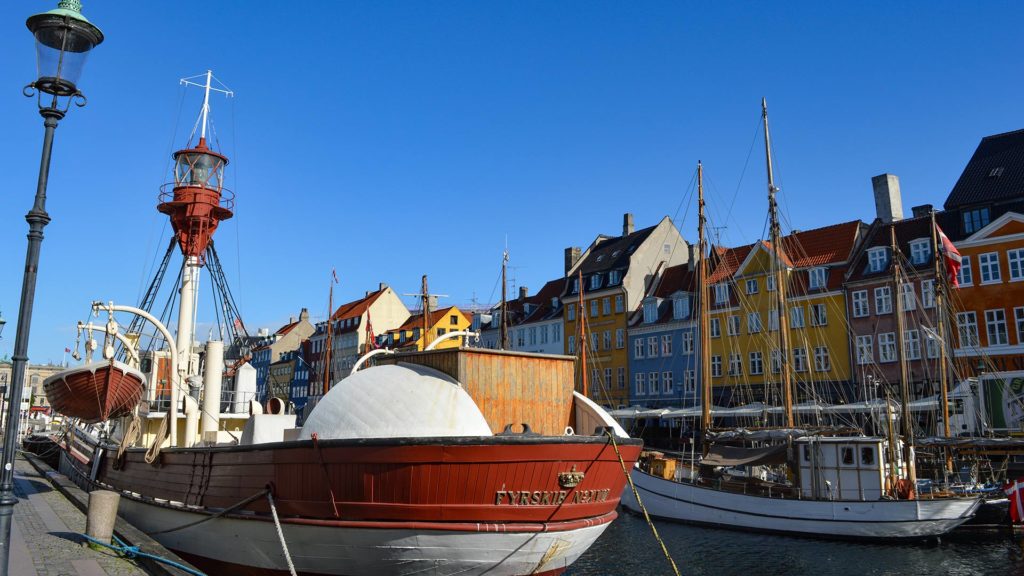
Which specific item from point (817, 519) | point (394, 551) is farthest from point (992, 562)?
point (394, 551)

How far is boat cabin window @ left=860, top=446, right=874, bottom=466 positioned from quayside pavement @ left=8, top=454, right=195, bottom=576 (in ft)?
77.1

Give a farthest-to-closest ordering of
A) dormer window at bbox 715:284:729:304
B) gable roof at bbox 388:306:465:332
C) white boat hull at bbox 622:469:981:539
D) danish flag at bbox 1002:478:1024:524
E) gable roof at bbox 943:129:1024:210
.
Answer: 1. gable roof at bbox 388:306:465:332
2. dormer window at bbox 715:284:729:304
3. gable roof at bbox 943:129:1024:210
4. danish flag at bbox 1002:478:1024:524
5. white boat hull at bbox 622:469:981:539

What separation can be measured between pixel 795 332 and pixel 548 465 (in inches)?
1538

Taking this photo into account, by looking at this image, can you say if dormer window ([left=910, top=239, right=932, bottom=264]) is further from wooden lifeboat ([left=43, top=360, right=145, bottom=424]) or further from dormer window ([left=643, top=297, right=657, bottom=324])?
wooden lifeboat ([left=43, top=360, right=145, bottom=424])

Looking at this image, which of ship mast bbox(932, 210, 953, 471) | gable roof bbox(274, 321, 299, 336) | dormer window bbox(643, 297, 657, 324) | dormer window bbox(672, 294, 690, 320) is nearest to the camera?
ship mast bbox(932, 210, 953, 471)

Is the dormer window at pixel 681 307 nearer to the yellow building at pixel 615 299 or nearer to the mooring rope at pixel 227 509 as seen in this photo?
the yellow building at pixel 615 299

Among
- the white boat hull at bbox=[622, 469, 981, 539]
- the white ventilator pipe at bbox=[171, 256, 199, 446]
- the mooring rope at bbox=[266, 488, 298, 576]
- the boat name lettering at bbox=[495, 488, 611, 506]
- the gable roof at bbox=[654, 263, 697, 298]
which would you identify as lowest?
the white boat hull at bbox=[622, 469, 981, 539]

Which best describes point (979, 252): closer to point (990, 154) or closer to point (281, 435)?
point (990, 154)

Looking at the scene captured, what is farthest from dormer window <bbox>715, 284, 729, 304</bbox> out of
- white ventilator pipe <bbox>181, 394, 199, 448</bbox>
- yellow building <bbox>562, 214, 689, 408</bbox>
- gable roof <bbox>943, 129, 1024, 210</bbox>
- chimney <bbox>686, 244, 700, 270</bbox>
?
white ventilator pipe <bbox>181, 394, 199, 448</bbox>

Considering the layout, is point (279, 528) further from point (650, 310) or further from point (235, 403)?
point (650, 310)

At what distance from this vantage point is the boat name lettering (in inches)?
472

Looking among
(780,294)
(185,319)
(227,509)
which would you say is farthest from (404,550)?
(780,294)

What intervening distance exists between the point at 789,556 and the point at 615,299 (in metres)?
35.9

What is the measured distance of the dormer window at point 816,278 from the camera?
→ 46656 millimetres
